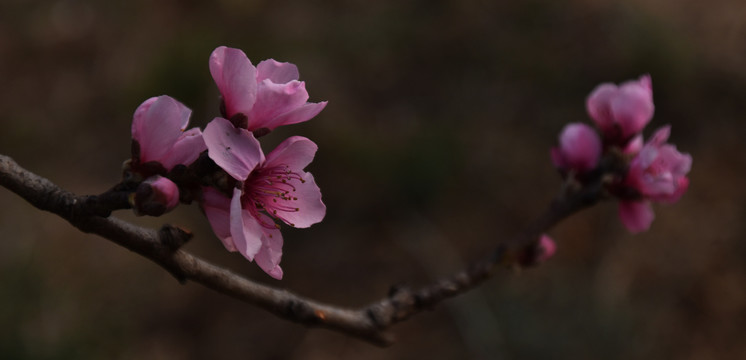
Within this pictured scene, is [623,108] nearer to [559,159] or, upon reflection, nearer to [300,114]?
[559,159]

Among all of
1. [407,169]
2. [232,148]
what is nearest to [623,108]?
[232,148]

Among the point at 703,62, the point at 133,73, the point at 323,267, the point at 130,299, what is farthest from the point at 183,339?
the point at 703,62

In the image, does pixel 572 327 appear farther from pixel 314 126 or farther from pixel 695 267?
pixel 314 126

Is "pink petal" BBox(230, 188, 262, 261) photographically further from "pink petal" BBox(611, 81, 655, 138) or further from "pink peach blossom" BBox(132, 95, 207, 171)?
"pink petal" BBox(611, 81, 655, 138)

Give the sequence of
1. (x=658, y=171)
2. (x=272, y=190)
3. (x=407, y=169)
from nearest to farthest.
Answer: (x=272, y=190) < (x=658, y=171) < (x=407, y=169)

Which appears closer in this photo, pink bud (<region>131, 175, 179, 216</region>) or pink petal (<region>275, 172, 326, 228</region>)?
pink bud (<region>131, 175, 179, 216</region>)

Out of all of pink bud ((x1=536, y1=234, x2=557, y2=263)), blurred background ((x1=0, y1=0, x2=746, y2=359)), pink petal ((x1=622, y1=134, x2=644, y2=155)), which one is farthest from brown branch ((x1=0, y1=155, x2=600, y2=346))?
blurred background ((x1=0, y1=0, x2=746, y2=359))

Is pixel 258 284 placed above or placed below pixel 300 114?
below

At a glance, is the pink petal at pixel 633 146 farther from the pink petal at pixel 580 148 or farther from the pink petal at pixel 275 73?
the pink petal at pixel 275 73
